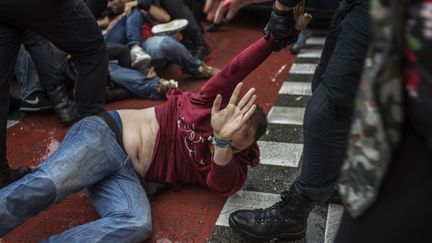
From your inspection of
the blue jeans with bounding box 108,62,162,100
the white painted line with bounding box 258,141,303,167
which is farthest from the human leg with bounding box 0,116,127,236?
the blue jeans with bounding box 108,62,162,100

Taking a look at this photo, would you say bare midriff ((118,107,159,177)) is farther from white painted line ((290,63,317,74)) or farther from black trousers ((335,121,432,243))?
white painted line ((290,63,317,74))

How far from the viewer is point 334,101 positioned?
52.3 inches

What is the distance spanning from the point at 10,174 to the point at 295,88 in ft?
6.36

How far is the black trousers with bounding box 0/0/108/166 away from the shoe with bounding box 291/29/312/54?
6.57 feet

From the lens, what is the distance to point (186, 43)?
3945mm

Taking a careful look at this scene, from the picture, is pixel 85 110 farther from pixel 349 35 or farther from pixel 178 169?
pixel 349 35

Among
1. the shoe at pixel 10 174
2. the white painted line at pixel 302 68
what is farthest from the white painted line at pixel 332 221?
the white painted line at pixel 302 68

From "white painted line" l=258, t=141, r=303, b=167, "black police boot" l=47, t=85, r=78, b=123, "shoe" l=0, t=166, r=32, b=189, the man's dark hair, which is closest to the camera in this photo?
the man's dark hair

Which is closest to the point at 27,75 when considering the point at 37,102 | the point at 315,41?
the point at 37,102

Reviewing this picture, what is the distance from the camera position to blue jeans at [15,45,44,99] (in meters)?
2.91

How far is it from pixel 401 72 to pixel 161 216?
1417mm

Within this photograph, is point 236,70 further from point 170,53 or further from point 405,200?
point 170,53

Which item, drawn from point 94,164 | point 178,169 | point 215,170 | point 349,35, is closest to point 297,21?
point 349,35

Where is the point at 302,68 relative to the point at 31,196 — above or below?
below
